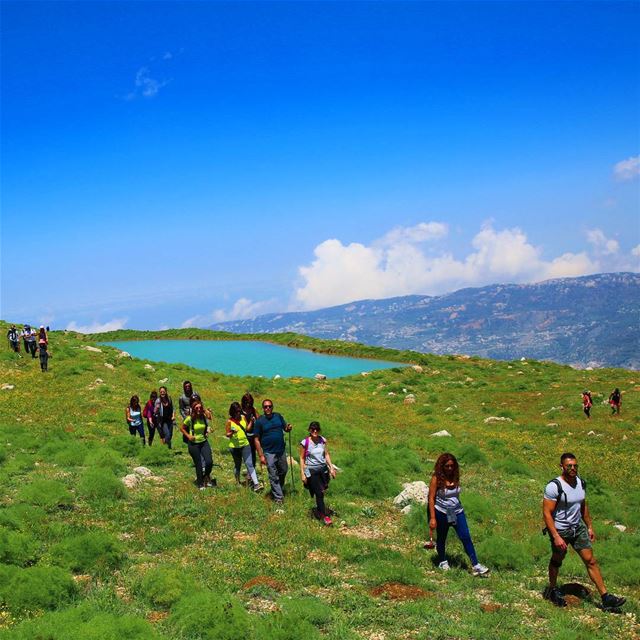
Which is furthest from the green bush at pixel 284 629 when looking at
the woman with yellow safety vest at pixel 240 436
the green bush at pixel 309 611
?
the woman with yellow safety vest at pixel 240 436

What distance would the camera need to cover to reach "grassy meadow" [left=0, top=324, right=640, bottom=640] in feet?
27.9

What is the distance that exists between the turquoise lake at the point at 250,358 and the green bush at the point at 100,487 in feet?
135

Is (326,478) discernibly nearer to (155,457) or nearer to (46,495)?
(46,495)

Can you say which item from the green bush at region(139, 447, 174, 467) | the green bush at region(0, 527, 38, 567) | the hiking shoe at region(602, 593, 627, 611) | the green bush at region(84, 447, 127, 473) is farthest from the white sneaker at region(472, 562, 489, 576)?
the green bush at region(139, 447, 174, 467)

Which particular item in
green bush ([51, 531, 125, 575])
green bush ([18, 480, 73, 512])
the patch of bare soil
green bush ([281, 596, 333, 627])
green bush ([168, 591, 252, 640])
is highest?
green bush ([18, 480, 73, 512])

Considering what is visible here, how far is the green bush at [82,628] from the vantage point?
7555 mm

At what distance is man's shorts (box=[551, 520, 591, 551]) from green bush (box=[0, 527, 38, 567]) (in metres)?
9.64

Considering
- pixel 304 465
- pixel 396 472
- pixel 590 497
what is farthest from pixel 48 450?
pixel 590 497

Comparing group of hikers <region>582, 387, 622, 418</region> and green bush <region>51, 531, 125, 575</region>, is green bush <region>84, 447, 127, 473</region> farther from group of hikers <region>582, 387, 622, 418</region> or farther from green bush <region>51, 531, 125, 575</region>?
group of hikers <region>582, 387, 622, 418</region>

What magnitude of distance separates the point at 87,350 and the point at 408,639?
44084 mm

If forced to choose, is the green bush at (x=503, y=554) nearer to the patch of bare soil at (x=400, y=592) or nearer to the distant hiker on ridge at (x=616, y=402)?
the patch of bare soil at (x=400, y=592)

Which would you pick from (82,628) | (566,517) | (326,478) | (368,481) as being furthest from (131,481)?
(566,517)

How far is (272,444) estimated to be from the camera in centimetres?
1498

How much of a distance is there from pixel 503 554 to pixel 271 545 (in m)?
4.85
